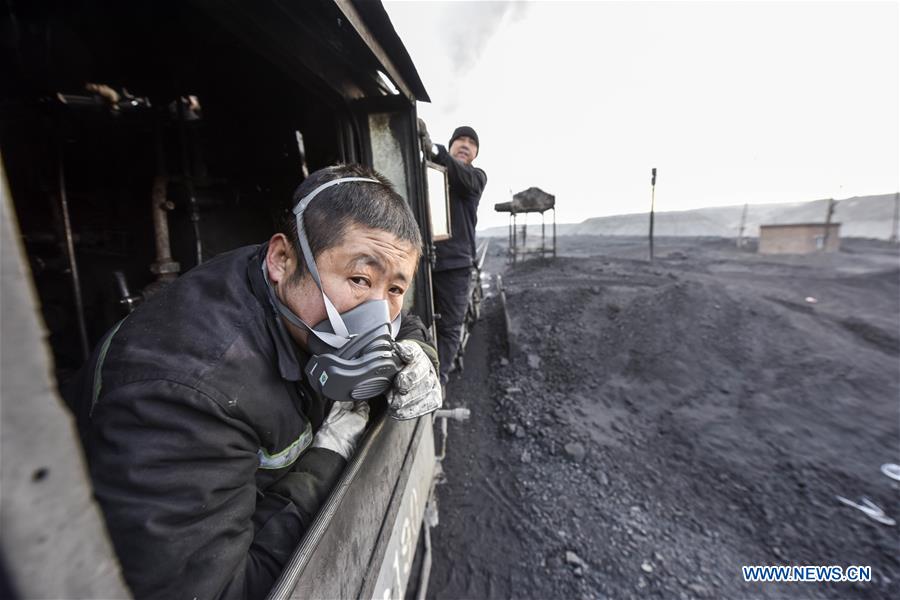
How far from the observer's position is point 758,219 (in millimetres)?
58656

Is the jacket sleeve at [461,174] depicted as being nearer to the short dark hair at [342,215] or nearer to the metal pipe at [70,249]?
the short dark hair at [342,215]

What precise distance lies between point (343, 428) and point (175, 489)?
0.87 m

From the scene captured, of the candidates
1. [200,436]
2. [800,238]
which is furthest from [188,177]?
[800,238]

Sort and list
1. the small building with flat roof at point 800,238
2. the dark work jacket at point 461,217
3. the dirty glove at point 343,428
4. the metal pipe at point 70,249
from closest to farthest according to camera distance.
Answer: the dirty glove at point 343,428 < the metal pipe at point 70,249 < the dark work jacket at point 461,217 < the small building with flat roof at point 800,238

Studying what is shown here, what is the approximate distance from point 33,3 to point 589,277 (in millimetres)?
13287

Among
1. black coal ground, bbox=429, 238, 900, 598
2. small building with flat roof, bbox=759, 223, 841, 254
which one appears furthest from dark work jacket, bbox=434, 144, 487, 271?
small building with flat roof, bbox=759, 223, 841, 254

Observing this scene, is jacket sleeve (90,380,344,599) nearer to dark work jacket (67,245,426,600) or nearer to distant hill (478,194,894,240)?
dark work jacket (67,245,426,600)

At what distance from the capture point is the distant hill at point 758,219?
39541 mm

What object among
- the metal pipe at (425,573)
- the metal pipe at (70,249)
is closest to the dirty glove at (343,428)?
the metal pipe at (425,573)

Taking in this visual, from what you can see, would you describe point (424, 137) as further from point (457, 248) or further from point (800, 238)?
point (800, 238)

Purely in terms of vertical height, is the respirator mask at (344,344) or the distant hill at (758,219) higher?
the respirator mask at (344,344)

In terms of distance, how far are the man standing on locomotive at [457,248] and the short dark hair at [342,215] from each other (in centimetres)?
251

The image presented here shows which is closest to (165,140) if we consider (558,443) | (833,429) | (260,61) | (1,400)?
(260,61)

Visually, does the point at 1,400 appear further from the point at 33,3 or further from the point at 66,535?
the point at 33,3
